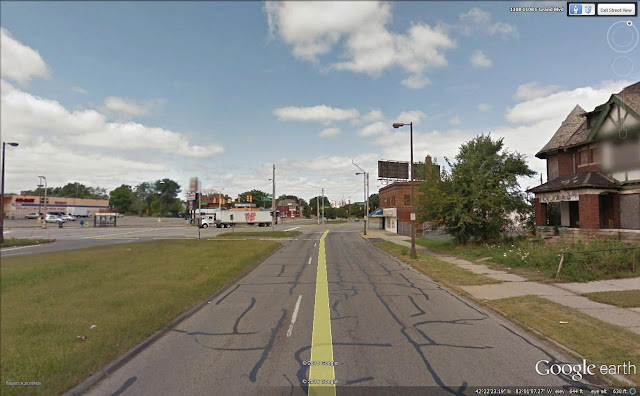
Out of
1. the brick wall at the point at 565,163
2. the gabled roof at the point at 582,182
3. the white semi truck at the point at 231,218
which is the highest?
the brick wall at the point at 565,163

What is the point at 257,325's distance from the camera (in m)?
7.71

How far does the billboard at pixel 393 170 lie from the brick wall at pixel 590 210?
48610 millimetres

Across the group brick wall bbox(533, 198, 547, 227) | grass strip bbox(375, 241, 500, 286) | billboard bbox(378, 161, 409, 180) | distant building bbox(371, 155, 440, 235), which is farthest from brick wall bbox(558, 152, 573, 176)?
billboard bbox(378, 161, 409, 180)

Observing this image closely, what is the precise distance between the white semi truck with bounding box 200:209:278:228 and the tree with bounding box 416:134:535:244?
44.8 m

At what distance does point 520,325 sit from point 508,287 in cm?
452

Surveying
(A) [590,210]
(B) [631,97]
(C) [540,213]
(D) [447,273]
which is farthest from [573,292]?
(C) [540,213]

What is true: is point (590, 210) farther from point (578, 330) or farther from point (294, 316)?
point (294, 316)

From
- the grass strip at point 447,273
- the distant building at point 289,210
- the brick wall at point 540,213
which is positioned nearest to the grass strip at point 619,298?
the grass strip at point 447,273

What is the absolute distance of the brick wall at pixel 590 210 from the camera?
19031mm

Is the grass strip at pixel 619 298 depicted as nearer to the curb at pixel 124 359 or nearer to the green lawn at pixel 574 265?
the green lawn at pixel 574 265

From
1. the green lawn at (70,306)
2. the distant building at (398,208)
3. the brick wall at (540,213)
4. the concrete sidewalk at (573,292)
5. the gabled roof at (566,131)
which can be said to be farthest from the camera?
the distant building at (398,208)

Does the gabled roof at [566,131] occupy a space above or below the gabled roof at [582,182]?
above

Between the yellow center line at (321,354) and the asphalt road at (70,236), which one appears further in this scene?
the yellow center line at (321,354)

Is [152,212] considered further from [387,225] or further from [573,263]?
[387,225]
